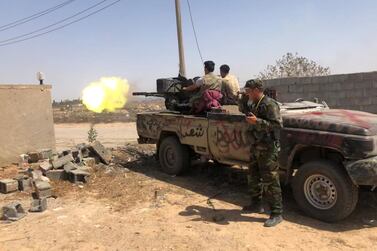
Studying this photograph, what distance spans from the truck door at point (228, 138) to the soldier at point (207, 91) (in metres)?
0.43

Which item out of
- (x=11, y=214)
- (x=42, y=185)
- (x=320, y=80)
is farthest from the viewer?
(x=320, y=80)

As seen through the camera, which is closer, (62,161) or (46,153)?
(62,161)

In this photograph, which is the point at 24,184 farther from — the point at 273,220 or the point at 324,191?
the point at 324,191

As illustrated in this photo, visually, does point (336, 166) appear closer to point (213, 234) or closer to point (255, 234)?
point (255, 234)

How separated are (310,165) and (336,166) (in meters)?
0.34

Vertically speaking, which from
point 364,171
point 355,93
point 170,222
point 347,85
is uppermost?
point 347,85

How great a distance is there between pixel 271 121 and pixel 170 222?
1955mm

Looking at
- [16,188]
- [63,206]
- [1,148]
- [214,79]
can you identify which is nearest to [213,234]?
[63,206]

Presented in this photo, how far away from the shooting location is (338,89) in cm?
1281

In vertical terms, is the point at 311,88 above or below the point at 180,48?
below

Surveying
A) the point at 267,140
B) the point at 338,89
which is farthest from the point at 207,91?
the point at 338,89

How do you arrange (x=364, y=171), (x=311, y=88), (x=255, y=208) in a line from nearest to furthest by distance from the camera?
(x=364, y=171)
(x=255, y=208)
(x=311, y=88)

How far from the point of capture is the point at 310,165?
19.7 ft

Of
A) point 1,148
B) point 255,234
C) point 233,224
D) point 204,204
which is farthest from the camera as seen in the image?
point 1,148
